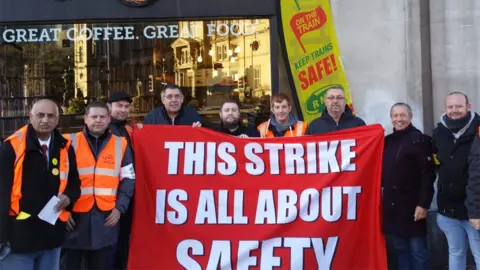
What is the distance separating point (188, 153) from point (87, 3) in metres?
3.24

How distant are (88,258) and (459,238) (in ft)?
10.7

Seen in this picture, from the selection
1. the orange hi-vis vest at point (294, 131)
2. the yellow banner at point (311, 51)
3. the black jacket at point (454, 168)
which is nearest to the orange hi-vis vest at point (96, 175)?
the orange hi-vis vest at point (294, 131)

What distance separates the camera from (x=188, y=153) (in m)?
5.44

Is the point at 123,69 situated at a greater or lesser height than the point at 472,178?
greater

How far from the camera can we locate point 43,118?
432 cm

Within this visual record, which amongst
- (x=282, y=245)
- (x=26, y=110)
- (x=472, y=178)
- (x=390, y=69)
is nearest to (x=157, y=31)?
(x=26, y=110)

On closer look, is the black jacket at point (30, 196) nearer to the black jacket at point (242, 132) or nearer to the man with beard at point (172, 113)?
the man with beard at point (172, 113)

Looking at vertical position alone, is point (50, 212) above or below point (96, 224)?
above

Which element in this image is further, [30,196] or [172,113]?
[172,113]

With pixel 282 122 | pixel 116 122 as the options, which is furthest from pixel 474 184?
pixel 116 122

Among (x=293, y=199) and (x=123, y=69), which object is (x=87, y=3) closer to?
(x=123, y=69)

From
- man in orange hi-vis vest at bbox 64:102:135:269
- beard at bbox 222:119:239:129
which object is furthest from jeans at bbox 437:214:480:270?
man in orange hi-vis vest at bbox 64:102:135:269

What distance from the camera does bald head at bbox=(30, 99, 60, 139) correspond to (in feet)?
14.1

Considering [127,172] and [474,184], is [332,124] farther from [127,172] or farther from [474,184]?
[127,172]
